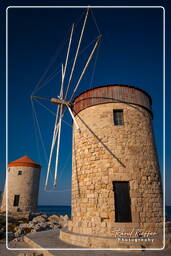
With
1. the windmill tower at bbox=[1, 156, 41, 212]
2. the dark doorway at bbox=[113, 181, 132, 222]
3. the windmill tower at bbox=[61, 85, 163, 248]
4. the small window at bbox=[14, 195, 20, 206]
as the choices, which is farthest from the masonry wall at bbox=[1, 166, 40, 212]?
the dark doorway at bbox=[113, 181, 132, 222]

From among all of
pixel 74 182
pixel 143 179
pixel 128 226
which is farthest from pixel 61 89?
pixel 128 226

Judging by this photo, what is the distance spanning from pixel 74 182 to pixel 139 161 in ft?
12.7

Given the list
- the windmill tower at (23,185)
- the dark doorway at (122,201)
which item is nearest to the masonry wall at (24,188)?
the windmill tower at (23,185)

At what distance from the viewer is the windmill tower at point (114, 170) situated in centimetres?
816

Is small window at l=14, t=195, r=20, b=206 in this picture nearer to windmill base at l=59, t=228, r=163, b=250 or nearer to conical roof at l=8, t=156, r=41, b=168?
conical roof at l=8, t=156, r=41, b=168

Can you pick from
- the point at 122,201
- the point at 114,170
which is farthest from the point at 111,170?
the point at 122,201

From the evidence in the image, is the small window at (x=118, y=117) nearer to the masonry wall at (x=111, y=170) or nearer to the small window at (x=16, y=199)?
the masonry wall at (x=111, y=170)

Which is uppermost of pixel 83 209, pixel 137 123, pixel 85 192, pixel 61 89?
pixel 61 89

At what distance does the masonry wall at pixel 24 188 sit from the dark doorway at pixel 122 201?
18.5 m

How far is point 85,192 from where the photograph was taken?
9.18 meters

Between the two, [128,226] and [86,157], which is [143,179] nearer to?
[128,226]

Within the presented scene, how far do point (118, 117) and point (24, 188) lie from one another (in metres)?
19.1

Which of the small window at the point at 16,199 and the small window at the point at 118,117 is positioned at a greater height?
the small window at the point at 118,117

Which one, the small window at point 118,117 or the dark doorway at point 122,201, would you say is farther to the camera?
the small window at point 118,117
